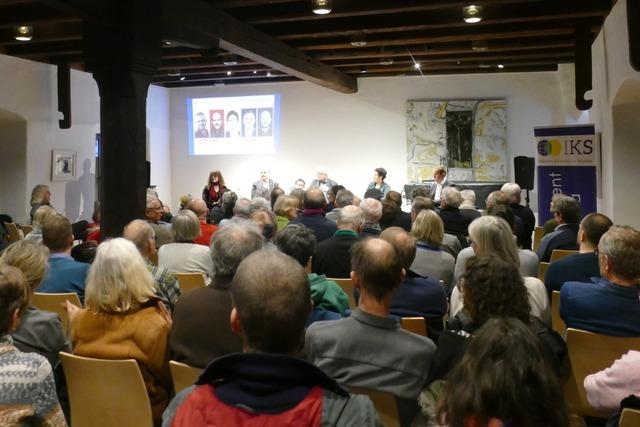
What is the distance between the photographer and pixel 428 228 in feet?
13.6

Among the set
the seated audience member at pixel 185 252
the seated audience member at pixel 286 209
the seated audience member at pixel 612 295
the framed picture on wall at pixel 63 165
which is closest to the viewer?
the seated audience member at pixel 612 295

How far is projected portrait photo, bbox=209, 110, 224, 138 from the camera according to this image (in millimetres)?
12945

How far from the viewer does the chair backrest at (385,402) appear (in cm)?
204

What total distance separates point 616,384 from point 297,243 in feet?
5.72

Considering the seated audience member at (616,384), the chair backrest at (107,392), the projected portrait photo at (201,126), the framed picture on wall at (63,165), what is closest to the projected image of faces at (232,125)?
the projected portrait photo at (201,126)

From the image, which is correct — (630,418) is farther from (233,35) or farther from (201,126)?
(201,126)

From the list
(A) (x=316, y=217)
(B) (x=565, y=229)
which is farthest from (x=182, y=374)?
(B) (x=565, y=229)

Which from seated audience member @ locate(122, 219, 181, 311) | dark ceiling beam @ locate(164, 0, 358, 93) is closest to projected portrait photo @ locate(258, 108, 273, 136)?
dark ceiling beam @ locate(164, 0, 358, 93)

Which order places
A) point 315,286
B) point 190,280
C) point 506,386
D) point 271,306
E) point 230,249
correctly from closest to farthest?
point 506,386 < point 271,306 < point 230,249 < point 315,286 < point 190,280

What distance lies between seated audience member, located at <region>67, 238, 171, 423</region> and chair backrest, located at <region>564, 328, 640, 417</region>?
69.2 inches

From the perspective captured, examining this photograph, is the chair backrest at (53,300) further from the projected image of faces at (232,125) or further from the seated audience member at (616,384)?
the projected image of faces at (232,125)

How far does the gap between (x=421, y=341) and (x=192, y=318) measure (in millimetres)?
912

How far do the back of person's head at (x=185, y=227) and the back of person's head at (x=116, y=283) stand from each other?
6.59ft

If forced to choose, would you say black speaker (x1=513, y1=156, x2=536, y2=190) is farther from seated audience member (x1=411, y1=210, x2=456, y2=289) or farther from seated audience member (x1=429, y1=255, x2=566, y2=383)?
seated audience member (x1=429, y1=255, x2=566, y2=383)
